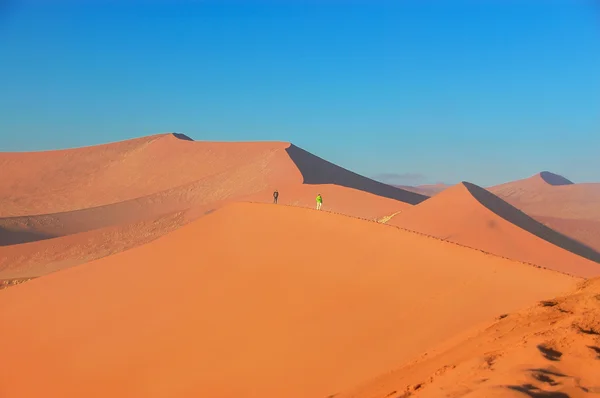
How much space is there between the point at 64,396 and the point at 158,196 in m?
43.4

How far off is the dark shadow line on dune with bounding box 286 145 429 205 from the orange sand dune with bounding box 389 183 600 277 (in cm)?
2539

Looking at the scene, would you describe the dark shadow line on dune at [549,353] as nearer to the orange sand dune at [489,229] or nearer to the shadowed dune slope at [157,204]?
the orange sand dune at [489,229]

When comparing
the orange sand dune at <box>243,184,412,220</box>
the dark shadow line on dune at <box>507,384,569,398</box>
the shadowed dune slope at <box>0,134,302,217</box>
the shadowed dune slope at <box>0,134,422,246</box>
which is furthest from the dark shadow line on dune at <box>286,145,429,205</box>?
the dark shadow line on dune at <box>507,384,569,398</box>

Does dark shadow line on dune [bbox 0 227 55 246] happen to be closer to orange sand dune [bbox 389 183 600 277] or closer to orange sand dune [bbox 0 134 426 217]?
orange sand dune [bbox 0 134 426 217]

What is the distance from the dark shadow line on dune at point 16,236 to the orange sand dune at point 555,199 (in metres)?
48.8

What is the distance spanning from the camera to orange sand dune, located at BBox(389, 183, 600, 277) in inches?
733

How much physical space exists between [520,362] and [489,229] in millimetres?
17303

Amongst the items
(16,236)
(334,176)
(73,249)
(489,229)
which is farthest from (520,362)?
(334,176)

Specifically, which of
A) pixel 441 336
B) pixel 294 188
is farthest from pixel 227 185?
pixel 441 336

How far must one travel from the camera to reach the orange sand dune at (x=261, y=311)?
830cm

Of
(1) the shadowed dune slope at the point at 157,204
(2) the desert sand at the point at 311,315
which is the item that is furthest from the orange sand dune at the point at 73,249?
(2) the desert sand at the point at 311,315

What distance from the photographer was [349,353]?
Answer: 8125 millimetres

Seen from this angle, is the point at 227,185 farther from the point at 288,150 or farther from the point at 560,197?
the point at 560,197

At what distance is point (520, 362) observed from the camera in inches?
181
